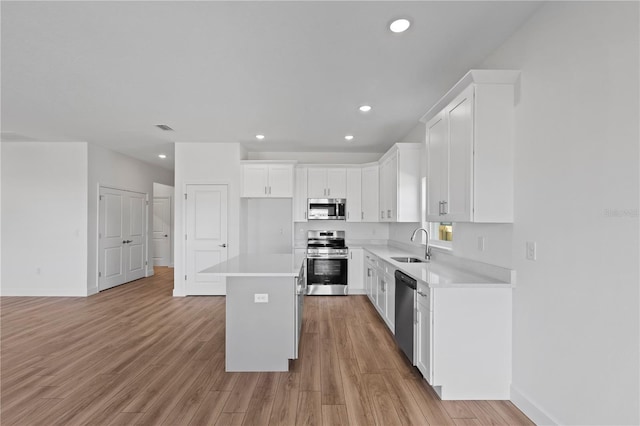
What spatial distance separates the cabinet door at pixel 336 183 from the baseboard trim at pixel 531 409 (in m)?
4.04

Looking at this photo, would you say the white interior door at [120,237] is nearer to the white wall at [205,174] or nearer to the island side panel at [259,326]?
the white wall at [205,174]

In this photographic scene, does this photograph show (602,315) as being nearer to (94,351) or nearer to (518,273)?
(518,273)

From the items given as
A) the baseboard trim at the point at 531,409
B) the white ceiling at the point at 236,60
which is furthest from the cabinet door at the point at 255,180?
the baseboard trim at the point at 531,409

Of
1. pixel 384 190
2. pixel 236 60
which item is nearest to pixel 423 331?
pixel 236 60

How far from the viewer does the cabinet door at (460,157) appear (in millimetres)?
2291

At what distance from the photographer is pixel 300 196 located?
5.80 m

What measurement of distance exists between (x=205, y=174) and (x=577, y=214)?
16.8 ft

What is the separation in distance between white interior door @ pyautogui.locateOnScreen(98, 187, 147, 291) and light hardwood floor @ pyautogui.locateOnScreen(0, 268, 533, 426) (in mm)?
1744

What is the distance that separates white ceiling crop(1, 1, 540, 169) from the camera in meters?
2.03

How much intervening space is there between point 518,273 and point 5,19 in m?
3.99

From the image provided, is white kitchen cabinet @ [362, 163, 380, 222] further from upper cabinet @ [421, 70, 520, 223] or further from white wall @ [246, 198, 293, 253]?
upper cabinet @ [421, 70, 520, 223]

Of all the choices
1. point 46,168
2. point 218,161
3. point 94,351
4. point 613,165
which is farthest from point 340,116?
point 46,168

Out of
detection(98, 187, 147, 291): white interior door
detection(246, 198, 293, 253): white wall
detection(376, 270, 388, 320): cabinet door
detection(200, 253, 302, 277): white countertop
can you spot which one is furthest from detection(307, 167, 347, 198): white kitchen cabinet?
detection(98, 187, 147, 291): white interior door

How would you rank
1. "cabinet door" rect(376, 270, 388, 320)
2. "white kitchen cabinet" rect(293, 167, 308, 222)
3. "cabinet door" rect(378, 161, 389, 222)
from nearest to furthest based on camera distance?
"cabinet door" rect(376, 270, 388, 320)
"cabinet door" rect(378, 161, 389, 222)
"white kitchen cabinet" rect(293, 167, 308, 222)
